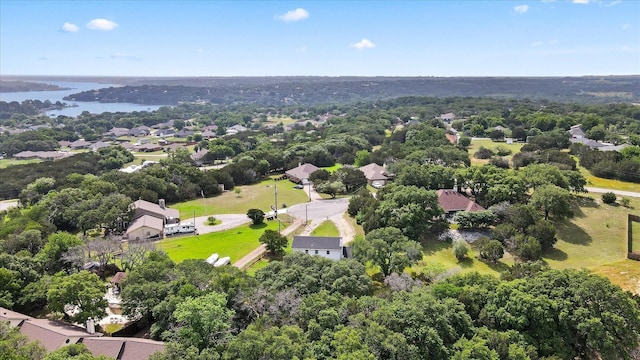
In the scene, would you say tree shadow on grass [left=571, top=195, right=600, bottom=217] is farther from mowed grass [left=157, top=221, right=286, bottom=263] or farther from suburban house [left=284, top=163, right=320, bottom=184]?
suburban house [left=284, top=163, right=320, bottom=184]

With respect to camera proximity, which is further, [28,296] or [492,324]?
Result: [28,296]

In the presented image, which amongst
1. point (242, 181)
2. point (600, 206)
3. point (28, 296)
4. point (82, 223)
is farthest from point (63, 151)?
point (600, 206)

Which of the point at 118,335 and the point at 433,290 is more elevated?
the point at 433,290

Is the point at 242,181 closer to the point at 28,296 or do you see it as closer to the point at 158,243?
the point at 158,243

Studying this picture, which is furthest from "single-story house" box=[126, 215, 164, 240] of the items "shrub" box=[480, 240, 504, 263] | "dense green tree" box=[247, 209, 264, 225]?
"shrub" box=[480, 240, 504, 263]

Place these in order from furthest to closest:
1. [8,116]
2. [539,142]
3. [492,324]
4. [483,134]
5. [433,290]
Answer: [8,116]
[483,134]
[539,142]
[433,290]
[492,324]

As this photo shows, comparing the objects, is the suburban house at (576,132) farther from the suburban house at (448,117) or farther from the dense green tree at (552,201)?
the dense green tree at (552,201)

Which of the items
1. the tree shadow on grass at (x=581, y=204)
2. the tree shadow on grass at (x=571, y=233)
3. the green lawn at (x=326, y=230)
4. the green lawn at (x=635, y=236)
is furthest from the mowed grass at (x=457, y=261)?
the tree shadow on grass at (x=581, y=204)
